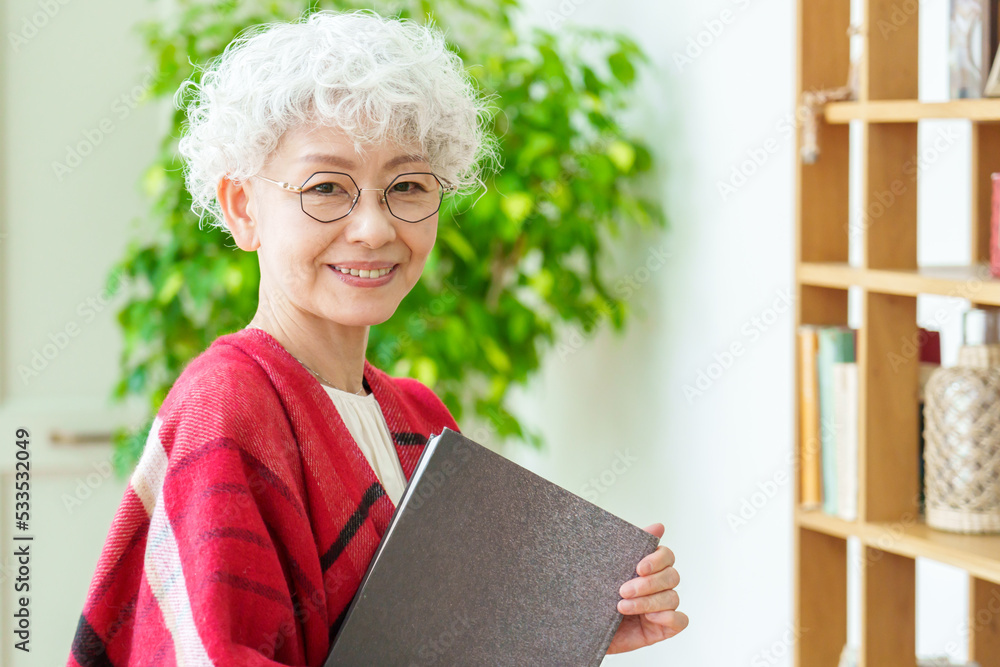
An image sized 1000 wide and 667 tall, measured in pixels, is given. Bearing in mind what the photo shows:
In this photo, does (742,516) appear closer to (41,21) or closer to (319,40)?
(319,40)

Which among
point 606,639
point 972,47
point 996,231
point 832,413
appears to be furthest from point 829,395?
point 606,639

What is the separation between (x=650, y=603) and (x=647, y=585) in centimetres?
2

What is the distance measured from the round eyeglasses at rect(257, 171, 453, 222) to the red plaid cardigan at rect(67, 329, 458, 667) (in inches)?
5.2

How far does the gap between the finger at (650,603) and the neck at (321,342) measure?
356 mm

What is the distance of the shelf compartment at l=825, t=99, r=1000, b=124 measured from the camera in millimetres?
1178

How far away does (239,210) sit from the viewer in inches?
37.8

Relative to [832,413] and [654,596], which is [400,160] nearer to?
[654,596]

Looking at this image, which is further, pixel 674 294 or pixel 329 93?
Result: pixel 674 294

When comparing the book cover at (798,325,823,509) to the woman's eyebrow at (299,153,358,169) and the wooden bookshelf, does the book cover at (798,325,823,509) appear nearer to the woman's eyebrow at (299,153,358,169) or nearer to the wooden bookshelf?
the wooden bookshelf

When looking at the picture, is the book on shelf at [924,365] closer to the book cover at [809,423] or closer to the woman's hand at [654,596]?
the book cover at [809,423]

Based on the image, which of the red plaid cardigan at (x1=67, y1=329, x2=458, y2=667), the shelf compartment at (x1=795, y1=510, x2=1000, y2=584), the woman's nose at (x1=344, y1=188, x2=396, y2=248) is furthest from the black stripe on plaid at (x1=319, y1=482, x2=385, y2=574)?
the shelf compartment at (x1=795, y1=510, x2=1000, y2=584)

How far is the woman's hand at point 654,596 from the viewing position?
858 mm

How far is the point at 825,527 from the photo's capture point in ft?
4.75

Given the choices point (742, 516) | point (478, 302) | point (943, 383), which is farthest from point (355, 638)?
point (478, 302)
